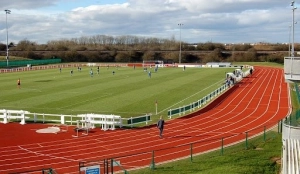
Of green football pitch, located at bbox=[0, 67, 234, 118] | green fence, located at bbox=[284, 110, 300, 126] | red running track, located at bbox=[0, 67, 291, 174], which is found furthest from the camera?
green football pitch, located at bbox=[0, 67, 234, 118]

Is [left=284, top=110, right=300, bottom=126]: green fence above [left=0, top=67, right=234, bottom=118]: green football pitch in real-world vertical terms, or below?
above

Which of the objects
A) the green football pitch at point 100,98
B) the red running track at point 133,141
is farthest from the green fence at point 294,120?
the green football pitch at point 100,98

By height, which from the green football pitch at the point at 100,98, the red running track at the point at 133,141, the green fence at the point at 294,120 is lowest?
the red running track at the point at 133,141

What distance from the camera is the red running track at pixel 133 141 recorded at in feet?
69.7

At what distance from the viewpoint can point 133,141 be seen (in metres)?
25.6

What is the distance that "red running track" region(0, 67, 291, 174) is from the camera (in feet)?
69.7

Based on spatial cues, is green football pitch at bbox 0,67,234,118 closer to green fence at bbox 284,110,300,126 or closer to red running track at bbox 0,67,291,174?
red running track at bbox 0,67,291,174

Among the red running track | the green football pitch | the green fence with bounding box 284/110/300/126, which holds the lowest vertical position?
the red running track

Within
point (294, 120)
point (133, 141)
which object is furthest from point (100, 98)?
point (294, 120)

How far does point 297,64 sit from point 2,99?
33.1 m

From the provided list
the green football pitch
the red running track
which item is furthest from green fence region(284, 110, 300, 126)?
the green football pitch

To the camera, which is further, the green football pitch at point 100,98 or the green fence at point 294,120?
the green football pitch at point 100,98

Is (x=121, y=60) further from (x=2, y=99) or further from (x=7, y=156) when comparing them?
(x=7, y=156)

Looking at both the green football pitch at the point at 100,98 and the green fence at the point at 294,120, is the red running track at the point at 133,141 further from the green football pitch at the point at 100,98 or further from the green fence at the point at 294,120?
the green football pitch at the point at 100,98
